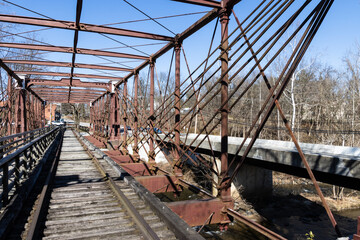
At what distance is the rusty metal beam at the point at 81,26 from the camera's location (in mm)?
8375

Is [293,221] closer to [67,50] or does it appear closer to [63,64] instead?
[67,50]

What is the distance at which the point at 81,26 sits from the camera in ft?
29.4

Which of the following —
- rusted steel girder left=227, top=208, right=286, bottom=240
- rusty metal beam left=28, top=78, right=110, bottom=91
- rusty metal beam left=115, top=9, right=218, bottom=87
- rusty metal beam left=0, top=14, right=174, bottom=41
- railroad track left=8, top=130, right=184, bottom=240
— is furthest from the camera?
rusty metal beam left=28, top=78, right=110, bottom=91

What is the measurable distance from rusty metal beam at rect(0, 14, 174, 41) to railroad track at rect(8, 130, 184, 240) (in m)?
5.08

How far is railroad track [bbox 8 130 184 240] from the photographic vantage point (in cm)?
457

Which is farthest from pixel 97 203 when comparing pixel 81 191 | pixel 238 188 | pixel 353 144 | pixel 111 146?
pixel 353 144

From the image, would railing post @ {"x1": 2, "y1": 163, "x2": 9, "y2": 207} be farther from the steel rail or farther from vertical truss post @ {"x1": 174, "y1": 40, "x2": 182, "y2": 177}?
vertical truss post @ {"x1": 174, "y1": 40, "x2": 182, "y2": 177}

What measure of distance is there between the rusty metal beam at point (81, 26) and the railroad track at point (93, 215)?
5.08m

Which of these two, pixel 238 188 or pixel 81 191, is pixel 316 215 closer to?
pixel 238 188

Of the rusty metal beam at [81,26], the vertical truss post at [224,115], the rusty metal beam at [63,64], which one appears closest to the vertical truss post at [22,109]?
the rusty metal beam at [63,64]

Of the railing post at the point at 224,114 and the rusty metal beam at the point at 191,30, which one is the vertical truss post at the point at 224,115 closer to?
the railing post at the point at 224,114

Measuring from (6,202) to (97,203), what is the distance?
6.04 ft

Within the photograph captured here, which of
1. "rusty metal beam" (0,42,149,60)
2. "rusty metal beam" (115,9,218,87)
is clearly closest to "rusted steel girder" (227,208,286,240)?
"rusty metal beam" (115,9,218,87)

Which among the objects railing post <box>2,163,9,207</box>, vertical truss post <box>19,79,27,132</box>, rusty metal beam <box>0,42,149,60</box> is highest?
rusty metal beam <box>0,42,149,60</box>
